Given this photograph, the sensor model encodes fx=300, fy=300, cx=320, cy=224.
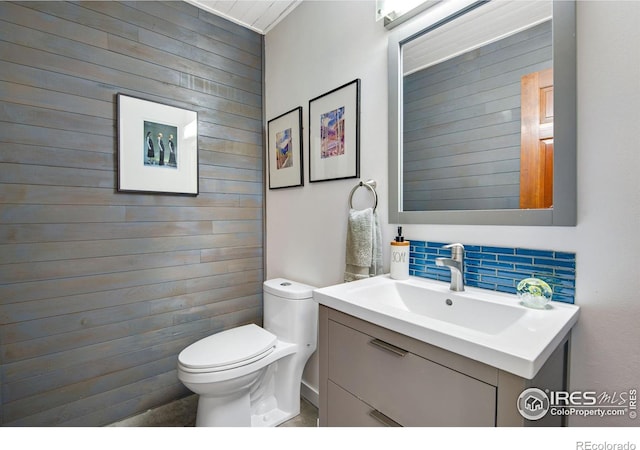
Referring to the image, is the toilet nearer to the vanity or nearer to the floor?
the floor

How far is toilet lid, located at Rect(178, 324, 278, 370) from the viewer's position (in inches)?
52.7

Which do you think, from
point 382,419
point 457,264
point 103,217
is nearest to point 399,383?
point 382,419

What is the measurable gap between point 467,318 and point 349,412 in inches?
19.4

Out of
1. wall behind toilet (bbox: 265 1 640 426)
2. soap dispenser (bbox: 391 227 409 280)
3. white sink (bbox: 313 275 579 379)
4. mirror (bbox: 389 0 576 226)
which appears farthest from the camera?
soap dispenser (bbox: 391 227 409 280)

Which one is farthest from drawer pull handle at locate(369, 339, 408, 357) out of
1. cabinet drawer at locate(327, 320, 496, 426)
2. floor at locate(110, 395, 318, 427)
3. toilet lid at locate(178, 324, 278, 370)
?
floor at locate(110, 395, 318, 427)

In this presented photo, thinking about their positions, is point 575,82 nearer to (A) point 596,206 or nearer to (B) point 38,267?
(A) point 596,206

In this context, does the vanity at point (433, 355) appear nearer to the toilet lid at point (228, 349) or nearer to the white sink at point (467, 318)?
the white sink at point (467, 318)

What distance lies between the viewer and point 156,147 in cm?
169

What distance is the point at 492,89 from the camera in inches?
41.9

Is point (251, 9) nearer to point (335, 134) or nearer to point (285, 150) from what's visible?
point (285, 150)
